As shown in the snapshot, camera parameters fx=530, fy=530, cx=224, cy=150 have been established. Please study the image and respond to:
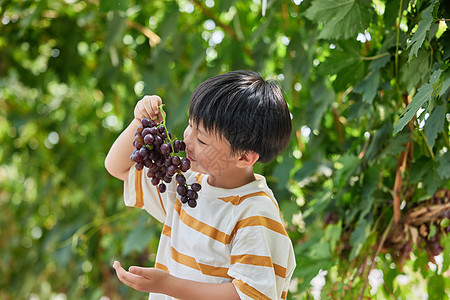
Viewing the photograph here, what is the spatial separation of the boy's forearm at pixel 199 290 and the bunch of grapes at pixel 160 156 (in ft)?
0.25

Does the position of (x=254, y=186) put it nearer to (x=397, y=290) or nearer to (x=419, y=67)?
(x=419, y=67)

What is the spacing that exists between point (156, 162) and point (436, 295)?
0.50 m

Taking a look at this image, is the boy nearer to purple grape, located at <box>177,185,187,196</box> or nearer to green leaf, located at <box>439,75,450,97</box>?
purple grape, located at <box>177,185,187,196</box>

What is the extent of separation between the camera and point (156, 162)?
0.54 m

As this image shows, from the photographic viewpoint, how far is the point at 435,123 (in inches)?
23.6

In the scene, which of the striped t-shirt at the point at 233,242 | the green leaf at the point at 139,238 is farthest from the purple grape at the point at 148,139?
the green leaf at the point at 139,238

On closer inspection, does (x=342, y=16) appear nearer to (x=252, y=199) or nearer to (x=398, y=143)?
(x=398, y=143)

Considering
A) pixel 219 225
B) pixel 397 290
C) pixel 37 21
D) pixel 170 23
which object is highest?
pixel 219 225

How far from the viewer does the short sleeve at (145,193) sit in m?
0.62

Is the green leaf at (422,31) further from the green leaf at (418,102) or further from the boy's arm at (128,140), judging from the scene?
Answer: the boy's arm at (128,140)

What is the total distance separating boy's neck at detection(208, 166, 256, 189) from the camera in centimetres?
57

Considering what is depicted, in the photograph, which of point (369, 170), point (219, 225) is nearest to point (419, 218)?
point (369, 170)

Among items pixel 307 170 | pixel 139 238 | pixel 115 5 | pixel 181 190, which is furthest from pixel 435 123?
pixel 139 238

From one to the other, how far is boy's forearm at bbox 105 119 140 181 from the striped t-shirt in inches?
3.0
